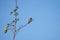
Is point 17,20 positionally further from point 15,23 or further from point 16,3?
point 16,3

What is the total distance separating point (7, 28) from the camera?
1166cm

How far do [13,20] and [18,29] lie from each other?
64 cm

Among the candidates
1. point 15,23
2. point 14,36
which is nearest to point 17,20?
point 15,23

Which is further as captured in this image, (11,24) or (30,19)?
(11,24)

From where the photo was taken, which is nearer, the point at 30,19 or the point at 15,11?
the point at 30,19

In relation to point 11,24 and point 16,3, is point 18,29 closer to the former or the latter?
point 11,24

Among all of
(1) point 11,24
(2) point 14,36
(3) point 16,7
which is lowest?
(2) point 14,36

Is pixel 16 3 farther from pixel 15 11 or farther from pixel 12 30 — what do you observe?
pixel 12 30

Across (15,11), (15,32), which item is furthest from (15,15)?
(15,32)

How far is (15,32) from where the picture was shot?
452 inches

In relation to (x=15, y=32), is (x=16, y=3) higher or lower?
higher

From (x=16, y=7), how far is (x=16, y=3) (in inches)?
8.6

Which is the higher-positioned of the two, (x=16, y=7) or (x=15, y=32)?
(x=16, y=7)

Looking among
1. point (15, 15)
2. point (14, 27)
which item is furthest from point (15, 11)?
point (14, 27)
